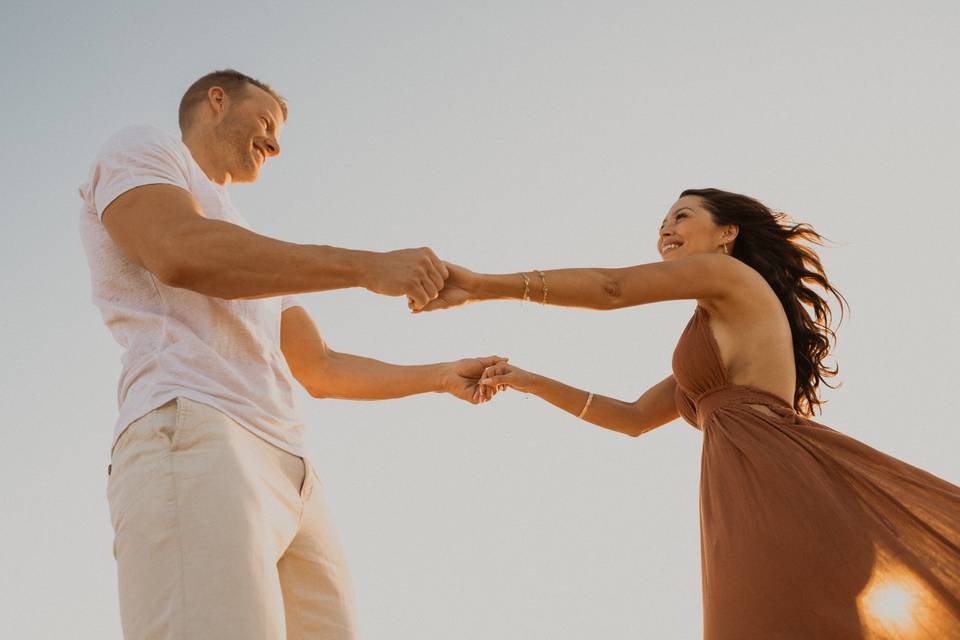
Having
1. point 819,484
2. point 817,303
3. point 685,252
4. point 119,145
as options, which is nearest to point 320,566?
point 119,145

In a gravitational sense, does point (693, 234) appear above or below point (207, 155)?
above

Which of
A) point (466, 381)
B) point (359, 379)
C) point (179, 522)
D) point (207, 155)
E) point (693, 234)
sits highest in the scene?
point (693, 234)

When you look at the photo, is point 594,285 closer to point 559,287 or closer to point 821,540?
point 559,287

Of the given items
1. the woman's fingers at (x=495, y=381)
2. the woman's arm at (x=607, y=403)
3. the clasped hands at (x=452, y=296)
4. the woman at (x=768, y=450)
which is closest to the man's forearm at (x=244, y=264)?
the clasped hands at (x=452, y=296)

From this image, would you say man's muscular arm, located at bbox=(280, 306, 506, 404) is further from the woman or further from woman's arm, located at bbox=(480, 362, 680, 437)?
woman's arm, located at bbox=(480, 362, 680, 437)

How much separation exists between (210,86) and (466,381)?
7.51ft

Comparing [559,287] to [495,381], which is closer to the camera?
[559,287]

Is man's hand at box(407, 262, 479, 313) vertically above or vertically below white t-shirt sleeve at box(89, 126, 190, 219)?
below

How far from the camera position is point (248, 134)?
13.5 ft

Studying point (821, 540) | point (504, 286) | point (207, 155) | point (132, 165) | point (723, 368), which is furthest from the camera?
point (723, 368)

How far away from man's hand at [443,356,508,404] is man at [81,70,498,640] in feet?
5.35

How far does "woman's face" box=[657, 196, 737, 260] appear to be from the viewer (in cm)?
552

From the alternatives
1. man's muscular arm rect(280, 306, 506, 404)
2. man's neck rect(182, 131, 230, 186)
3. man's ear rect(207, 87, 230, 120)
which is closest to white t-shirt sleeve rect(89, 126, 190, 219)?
man's neck rect(182, 131, 230, 186)

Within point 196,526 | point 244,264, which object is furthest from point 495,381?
point 196,526
